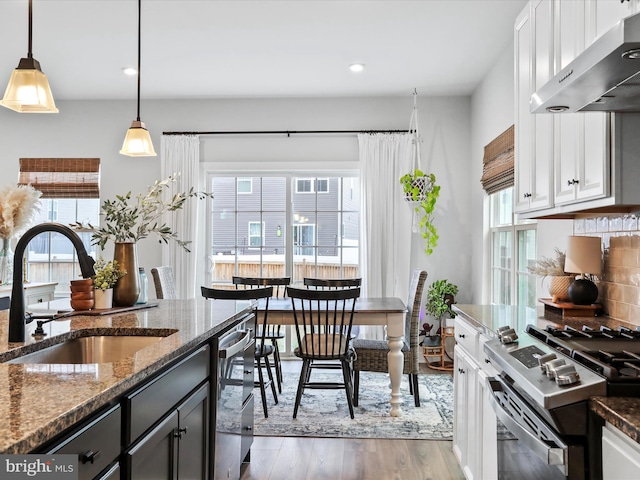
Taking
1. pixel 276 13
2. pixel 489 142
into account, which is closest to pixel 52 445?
pixel 276 13

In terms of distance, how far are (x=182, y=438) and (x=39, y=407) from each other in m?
0.81

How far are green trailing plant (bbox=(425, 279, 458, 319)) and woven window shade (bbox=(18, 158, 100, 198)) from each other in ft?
11.8

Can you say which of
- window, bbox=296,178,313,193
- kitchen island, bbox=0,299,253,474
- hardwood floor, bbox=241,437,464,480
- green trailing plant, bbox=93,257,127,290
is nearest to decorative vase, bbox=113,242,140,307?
green trailing plant, bbox=93,257,127,290

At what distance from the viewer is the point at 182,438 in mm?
1751

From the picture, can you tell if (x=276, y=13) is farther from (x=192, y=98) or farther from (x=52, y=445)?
(x=52, y=445)

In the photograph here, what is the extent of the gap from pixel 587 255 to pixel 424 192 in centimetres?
265

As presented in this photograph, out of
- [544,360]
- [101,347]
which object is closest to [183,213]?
[101,347]

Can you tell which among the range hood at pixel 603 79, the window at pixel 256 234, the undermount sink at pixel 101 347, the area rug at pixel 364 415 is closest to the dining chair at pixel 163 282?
the area rug at pixel 364 415

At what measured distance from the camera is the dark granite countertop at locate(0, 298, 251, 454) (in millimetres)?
931

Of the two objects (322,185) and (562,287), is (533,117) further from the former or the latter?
(322,185)

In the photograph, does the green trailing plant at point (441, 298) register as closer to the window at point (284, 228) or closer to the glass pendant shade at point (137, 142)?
the window at point (284, 228)

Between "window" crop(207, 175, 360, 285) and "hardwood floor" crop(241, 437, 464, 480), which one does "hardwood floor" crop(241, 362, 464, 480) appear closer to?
"hardwood floor" crop(241, 437, 464, 480)

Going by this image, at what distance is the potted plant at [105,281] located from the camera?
2.38 meters

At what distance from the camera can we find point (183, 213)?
5.54 metres
